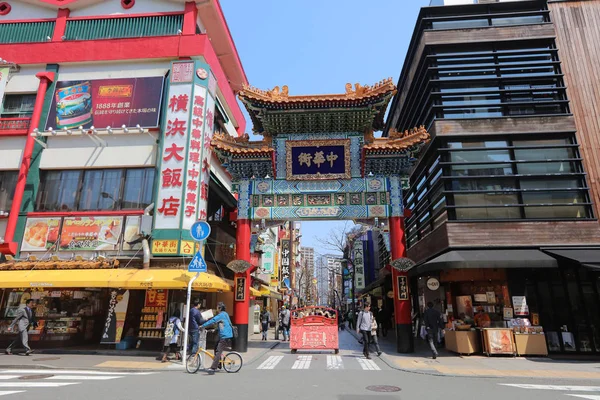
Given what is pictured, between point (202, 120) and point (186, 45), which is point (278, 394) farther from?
point (186, 45)

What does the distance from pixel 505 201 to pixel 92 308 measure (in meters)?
18.0

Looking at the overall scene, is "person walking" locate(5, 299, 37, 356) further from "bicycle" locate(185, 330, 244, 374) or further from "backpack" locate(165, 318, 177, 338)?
"bicycle" locate(185, 330, 244, 374)

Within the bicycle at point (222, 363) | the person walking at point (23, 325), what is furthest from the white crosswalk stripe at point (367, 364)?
the person walking at point (23, 325)

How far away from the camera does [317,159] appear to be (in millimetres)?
16156

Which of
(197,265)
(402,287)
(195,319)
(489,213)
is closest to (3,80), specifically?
(197,265)

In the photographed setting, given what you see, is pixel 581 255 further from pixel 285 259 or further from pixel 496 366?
pixel 285 259

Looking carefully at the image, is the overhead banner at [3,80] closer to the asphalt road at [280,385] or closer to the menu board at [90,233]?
the menu board at [90,233]

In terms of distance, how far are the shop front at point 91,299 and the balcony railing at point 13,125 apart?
615 centimetres

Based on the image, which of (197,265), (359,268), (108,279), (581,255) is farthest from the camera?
(359,268)

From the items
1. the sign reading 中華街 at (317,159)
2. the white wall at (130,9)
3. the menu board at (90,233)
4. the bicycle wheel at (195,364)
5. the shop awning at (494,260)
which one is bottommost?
the bicycle wheel at (195,364)

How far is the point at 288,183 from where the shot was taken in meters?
16.0

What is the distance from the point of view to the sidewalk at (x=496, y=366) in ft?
31.1

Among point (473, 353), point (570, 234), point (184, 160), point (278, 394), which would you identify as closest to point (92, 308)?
point (184, 160)

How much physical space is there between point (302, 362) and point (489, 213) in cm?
920
